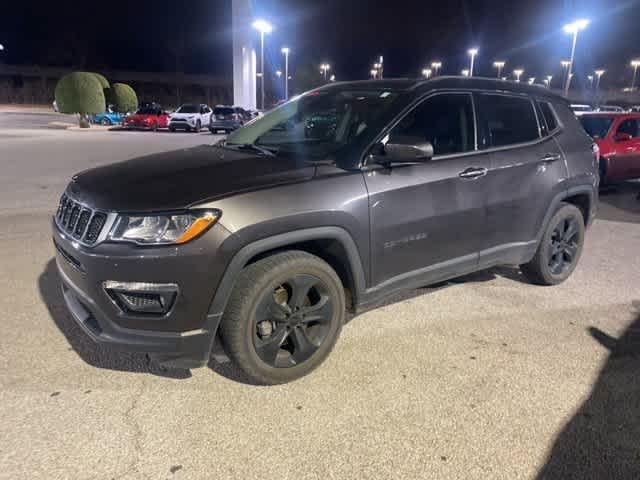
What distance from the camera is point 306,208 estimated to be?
2939mm

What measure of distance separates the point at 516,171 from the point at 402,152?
1371 millimetres

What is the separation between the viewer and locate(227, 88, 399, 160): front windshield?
11.4 feet

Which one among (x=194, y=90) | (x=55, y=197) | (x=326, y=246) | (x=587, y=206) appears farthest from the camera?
(x=194, y=90)

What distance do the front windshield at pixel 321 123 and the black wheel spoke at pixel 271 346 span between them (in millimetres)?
1116

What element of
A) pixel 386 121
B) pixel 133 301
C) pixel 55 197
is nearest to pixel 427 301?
pixel 386 121

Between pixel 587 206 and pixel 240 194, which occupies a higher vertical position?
pixel 240 194

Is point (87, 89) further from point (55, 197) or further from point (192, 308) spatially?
point (192, 308)

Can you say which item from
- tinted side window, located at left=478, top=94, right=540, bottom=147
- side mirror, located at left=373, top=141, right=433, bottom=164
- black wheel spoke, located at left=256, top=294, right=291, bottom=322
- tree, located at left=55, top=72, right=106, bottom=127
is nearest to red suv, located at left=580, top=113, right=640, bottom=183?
tinted side window, located at left=478, top=94, right=540, bottom=147

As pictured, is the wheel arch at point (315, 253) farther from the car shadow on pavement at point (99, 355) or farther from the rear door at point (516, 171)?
the rear door at point (516, 171)

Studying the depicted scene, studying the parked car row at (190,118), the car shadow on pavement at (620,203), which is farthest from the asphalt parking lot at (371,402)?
the parked car row at (190,118)

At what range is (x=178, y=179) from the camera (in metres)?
2.97

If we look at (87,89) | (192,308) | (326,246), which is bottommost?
(192,308)

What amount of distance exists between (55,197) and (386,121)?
23.5ft

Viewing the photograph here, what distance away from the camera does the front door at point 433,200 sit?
3283 mm
